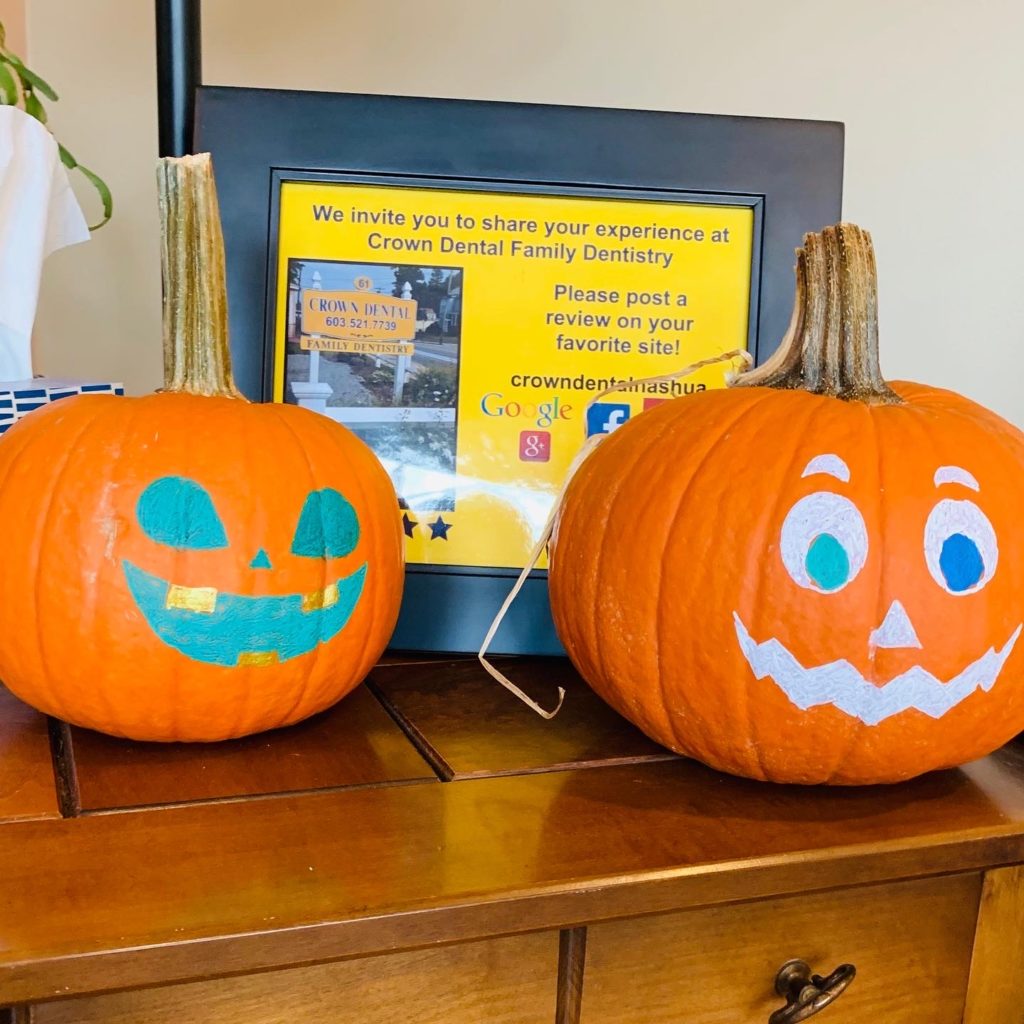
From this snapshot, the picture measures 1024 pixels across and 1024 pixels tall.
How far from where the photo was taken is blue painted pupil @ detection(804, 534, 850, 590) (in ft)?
1.69

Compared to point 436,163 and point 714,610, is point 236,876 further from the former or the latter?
point 436,163

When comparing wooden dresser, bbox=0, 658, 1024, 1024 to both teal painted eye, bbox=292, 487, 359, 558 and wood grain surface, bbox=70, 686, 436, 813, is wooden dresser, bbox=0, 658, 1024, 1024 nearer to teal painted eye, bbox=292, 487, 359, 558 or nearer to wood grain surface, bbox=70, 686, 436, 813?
wood grain surface, bbox=70, 686, 436, 813

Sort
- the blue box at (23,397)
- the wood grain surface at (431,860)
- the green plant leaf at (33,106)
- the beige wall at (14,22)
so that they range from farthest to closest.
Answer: the beige wall at (14,22) < the green plant leaf at (33,106) < the blue box at (23,397) < the wood grain surface at (431,860)

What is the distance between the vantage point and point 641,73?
44.1 inches

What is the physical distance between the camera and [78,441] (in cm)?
56

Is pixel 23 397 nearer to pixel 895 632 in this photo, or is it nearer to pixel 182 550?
pixel 182 550

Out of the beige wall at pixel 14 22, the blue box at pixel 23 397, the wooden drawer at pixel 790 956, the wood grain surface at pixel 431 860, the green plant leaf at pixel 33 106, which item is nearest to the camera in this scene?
the wood grain surface at pixel 431 860

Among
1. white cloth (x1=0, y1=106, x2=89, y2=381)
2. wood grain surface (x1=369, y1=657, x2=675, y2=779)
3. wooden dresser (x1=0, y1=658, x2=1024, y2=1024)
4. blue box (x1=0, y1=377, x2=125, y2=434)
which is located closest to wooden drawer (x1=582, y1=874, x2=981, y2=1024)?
wooden dresser (x1=0, y1=658, x2=1024, y2=1024)

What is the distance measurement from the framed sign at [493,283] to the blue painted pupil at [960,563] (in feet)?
0.98

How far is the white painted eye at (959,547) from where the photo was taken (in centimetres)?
52

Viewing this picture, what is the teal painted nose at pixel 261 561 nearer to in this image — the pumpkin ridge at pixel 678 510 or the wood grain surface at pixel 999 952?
the pumpkin ridge at pixel 678 510

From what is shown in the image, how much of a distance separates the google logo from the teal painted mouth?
0.24 m

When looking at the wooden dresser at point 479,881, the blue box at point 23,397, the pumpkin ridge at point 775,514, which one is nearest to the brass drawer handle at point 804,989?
the wooden dresser at point 479,881

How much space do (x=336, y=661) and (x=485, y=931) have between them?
213mm
